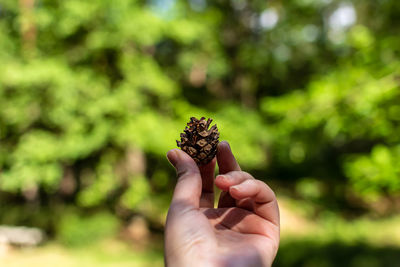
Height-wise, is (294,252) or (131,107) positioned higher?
(131,107)

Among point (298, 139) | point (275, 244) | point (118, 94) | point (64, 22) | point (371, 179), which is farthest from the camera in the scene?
point (118, 94)

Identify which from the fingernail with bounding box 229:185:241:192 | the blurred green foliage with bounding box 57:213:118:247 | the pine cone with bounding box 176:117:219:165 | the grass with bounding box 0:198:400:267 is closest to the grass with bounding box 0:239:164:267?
the grass with bounding box 0:198:400:267

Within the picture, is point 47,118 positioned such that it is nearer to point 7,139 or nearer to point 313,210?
point 7,139

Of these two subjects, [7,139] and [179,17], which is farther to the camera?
[7,139]

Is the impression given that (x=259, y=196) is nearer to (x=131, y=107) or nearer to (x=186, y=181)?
(x=186, y=181)

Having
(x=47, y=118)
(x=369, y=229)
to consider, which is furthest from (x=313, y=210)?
(x=47, y=118)

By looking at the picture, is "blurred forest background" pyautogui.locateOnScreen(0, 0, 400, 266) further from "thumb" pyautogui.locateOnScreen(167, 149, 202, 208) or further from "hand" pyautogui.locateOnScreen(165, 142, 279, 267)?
"thumb" pyautogui.locateOnScreen(167, 149, 202, 208)

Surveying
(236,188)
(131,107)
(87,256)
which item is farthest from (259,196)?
(87,256)
